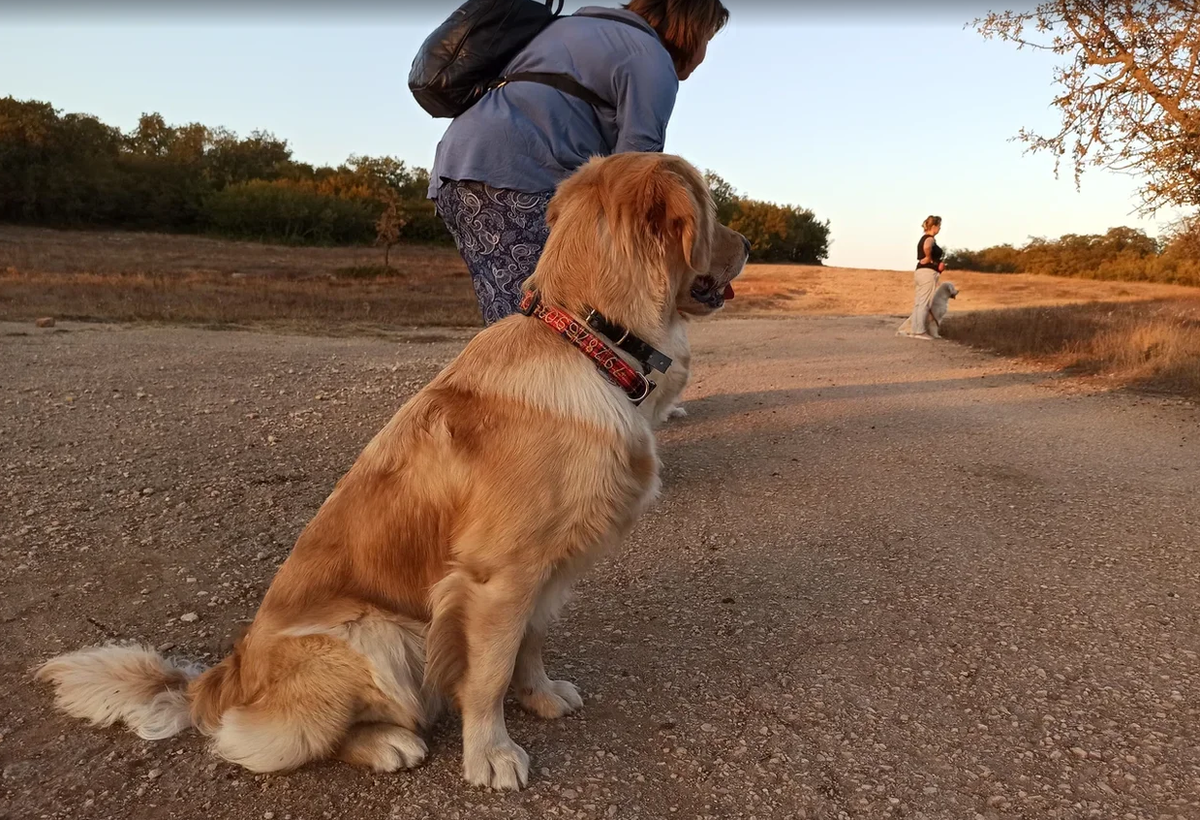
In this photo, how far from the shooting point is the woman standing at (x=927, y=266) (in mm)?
14438

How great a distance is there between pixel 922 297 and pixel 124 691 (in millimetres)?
14982

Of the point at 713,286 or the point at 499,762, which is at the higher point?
the point at 713,286

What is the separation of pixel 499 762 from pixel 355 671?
21.0 inches

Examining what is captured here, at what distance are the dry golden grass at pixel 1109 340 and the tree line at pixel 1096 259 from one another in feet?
45.2

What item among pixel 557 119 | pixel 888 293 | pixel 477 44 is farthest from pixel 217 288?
pixel 888 293

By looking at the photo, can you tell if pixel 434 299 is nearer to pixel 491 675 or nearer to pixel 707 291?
pixel 707 291

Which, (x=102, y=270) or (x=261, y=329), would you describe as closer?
(x=261, y=329)

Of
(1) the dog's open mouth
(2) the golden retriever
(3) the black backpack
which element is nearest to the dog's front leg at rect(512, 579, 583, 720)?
(2) the golden retriever

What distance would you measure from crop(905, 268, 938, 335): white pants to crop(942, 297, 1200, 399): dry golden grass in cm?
60

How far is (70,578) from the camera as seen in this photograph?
145 inches

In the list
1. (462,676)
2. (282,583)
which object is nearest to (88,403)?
(282,583)

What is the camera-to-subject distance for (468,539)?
2410 millimetres

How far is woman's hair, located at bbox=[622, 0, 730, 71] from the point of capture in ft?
13.1

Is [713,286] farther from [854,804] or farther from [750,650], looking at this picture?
[854,804]
